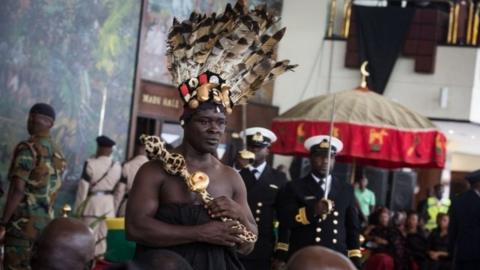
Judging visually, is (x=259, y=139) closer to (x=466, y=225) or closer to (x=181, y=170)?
(x=466, y=225)

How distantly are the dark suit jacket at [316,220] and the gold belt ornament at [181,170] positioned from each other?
163 inches

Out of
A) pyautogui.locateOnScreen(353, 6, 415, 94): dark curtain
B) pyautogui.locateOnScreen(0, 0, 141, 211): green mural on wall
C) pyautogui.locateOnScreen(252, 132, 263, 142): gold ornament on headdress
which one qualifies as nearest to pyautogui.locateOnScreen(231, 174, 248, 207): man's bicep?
pyautogui.locateOnScreen(252, 132, 263, 142): gold ornament on headdress

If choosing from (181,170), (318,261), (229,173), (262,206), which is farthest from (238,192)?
(262,206)

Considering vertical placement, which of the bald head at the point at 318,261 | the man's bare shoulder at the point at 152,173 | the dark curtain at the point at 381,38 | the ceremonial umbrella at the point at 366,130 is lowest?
the bald head at the point at 318,261

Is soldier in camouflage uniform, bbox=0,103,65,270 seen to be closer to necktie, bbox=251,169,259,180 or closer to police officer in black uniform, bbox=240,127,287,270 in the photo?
police officer in black uniform, bbox=240,127,287,270

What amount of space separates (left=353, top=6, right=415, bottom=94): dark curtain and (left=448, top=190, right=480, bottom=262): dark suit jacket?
434 inches

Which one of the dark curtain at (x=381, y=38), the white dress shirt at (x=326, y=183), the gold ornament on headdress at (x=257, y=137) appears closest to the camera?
the white dress shirt at (x=326, y=183)

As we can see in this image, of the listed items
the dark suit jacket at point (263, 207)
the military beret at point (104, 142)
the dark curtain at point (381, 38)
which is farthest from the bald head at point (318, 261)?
the dark curtain at point (381, 38)

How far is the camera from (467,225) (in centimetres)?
1237

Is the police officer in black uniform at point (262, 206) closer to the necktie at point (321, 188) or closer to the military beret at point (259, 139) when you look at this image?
the military beret at point (259, 139)

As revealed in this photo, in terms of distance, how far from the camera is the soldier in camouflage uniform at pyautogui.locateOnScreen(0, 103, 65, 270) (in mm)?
9023

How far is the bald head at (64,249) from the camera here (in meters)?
4.11

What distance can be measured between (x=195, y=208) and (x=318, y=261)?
93.7 inches

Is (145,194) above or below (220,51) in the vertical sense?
below
